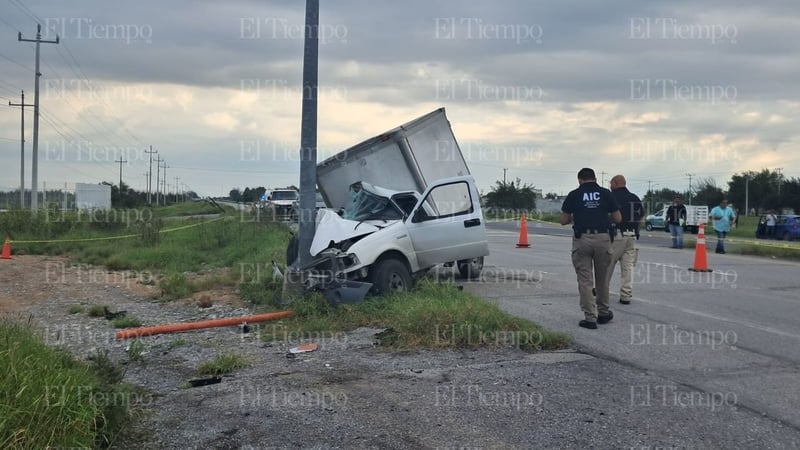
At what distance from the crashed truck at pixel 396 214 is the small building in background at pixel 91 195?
44438 millimetres

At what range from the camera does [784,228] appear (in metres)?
34.2

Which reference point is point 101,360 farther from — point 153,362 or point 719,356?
point 719,356

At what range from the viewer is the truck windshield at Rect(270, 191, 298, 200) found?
3931 cm

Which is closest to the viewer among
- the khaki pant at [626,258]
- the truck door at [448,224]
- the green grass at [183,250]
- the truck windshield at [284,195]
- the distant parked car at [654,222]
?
the khaki pant at [626,258]

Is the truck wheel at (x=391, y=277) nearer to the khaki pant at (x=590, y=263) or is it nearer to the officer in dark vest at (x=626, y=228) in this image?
the khaki pant at (x=590, y=263)

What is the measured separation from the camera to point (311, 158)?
10008 millimetres

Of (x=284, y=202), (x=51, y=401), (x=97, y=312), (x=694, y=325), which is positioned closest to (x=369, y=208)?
(x=97, y=312)

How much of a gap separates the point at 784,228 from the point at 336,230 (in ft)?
104

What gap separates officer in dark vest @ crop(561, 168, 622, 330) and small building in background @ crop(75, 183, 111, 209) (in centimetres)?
4906

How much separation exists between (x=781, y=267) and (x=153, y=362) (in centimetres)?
1531

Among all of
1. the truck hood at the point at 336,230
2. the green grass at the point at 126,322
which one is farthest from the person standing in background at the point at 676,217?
the green grass at the point at 126,322

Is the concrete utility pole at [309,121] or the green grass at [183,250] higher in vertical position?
the concrete utility pole at [309,121]

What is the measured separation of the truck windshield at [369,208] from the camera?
10969mm

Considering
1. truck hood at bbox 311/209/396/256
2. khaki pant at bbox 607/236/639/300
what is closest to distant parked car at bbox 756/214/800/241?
khaki pant at bbox 607/236/639/300
